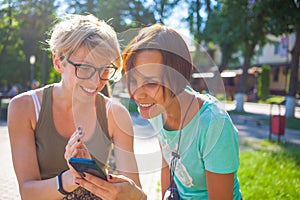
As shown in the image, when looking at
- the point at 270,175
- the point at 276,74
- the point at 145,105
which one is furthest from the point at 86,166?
the point at 276,74

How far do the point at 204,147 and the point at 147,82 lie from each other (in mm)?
403

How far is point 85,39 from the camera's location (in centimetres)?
154

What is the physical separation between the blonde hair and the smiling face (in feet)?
0.60

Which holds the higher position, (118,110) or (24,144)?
(118,110)

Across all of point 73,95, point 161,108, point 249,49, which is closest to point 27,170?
point 73,95

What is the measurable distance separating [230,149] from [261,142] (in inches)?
305

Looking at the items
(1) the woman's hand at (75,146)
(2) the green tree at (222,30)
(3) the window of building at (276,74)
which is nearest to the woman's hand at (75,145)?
(1) the woman's hand at (75,146)

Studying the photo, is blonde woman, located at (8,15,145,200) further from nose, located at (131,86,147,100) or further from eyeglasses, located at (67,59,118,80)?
nose, located at (131,86,147,100)

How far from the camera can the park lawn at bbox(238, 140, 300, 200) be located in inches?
165

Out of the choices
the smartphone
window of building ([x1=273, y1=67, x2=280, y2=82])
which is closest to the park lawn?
the smartphone

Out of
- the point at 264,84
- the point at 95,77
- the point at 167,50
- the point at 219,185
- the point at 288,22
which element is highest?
the point at 288,22

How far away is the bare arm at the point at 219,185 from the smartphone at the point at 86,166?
49 cm

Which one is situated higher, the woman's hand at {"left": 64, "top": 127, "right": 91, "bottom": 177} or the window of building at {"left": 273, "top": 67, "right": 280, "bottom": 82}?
the woman's hand at {"left": 64, "top": 127, "right": 91, "bottom": 177}

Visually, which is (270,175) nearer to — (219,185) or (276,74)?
(219,185)
